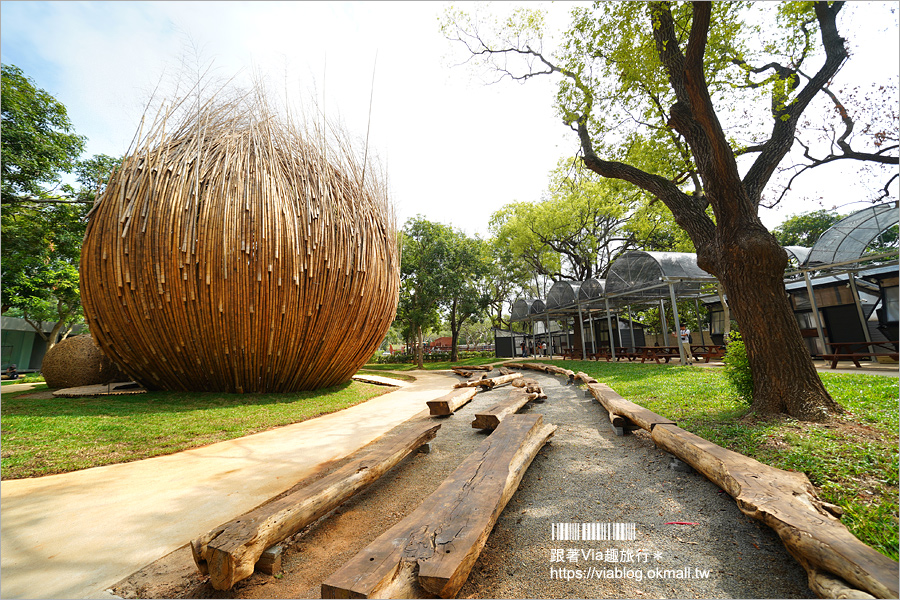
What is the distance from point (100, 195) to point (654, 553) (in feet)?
33.2

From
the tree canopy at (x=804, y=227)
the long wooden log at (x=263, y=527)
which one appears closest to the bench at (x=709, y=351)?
the long wooden log at (x=263, y=527)

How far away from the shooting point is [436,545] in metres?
1.97

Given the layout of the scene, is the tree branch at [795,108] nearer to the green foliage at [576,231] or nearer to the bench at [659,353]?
the bench at [659,353]

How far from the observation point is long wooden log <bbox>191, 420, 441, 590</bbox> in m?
1.92

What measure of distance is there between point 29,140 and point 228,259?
26.4 feet

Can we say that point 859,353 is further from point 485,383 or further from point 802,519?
point 802,519

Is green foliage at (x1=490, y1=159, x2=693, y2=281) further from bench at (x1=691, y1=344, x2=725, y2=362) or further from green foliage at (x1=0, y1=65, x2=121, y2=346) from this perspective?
green foliage at (x1=0, y1=65, x2=121, y2=346)

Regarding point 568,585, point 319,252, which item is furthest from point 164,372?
point 568,585

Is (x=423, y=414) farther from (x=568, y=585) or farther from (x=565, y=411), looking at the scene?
(x=568, y=585)

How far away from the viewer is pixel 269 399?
7.54 meters

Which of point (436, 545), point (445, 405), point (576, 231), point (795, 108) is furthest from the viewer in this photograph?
point (576, 231)

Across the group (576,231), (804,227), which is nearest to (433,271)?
(576,231)

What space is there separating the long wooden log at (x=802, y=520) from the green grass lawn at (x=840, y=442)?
22 cm

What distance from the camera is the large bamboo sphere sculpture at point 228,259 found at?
668cm
